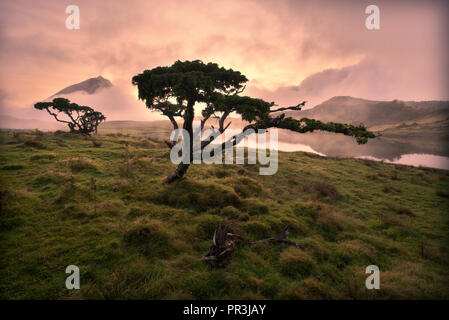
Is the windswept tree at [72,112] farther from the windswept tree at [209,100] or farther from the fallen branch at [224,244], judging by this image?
the fallen branch at [224,244]

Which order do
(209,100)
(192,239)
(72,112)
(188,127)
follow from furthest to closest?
(72,112) → (188,127) → (209,100) → (192,239)

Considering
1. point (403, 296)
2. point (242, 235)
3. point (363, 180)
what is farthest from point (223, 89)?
point (363, 180)

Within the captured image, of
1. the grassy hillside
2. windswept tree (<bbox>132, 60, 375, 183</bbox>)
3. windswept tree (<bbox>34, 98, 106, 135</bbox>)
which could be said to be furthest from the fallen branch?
windswept tree (<bbox>34, 98, 106, 135</bbox>)

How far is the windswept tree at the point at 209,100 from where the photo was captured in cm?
1020

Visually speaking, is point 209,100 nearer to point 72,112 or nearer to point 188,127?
point 188,127

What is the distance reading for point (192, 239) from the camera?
28.1 ft

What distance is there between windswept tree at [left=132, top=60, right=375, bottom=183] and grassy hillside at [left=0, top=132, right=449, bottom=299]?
4.50 metres

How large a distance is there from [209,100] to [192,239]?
25.8ft

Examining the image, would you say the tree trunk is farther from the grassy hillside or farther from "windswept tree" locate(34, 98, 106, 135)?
"windswept tree" locate(34, 98, 106, 135)

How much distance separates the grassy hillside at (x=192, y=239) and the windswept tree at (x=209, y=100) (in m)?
4.50

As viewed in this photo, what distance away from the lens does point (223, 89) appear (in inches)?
512

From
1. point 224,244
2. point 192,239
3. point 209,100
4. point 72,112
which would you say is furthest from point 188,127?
point 72,112

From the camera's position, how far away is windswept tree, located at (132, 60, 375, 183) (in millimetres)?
10203
